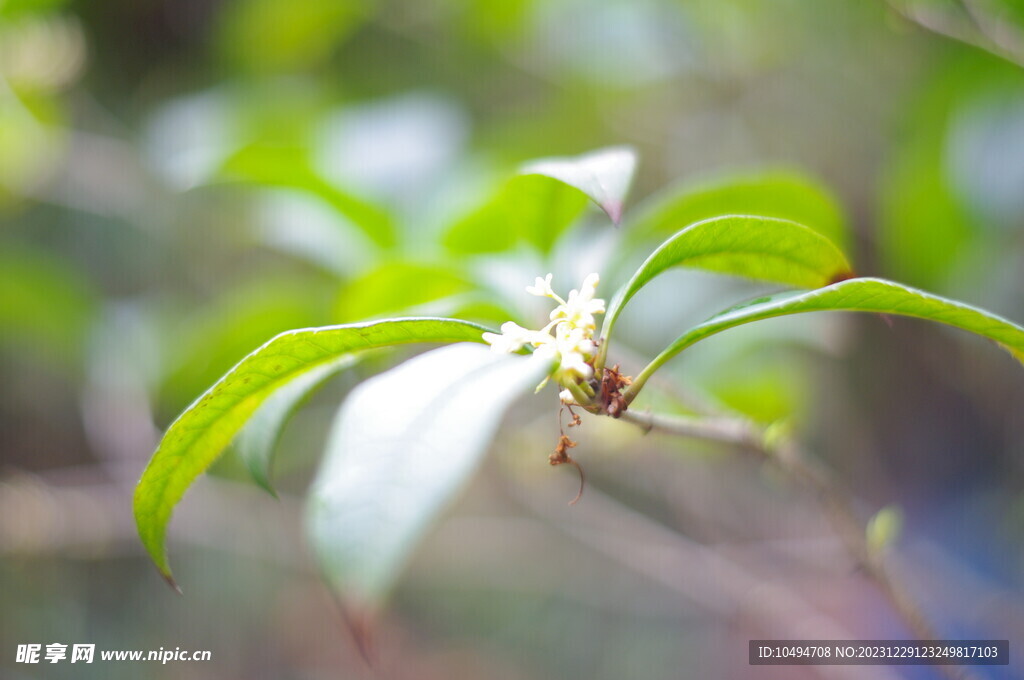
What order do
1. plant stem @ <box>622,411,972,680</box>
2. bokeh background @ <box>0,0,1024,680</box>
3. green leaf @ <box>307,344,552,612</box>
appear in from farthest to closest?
bokeh background @ <box>0,0,1024,680</box> < plant stem @ <box>622,411,972,680</box> < green leaf @ <box>307,344,552,612</box>

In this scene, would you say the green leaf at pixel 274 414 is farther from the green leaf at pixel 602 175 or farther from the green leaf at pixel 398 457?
the green leaf at pixel 602 175

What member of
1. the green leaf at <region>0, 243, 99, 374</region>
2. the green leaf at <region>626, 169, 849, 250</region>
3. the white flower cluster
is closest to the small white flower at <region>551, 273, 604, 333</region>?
the white flower cluster

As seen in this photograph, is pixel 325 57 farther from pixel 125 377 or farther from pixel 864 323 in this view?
pixel 864 323

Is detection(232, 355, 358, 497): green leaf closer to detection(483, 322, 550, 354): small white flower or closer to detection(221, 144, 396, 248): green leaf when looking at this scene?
detection(483, 322, 550, 354): small white flower

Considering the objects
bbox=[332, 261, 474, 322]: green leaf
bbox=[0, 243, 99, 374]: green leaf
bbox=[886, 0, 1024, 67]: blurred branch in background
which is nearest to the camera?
bbox=[332, 261, 474, 322]: green leaf

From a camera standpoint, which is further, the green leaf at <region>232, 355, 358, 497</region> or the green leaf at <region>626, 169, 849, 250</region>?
the green leaf at <region>626, 169, 849, 250</region>

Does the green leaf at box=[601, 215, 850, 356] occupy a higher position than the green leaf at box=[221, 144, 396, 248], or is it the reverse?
the green leaf at box=[221, 144, 396, 248]

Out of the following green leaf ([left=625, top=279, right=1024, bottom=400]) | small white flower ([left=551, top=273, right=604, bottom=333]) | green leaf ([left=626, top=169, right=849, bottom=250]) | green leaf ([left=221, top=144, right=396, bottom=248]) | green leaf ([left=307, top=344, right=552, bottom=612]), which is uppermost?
green leaf ([left=221, top=144, right=396, bottom=248])

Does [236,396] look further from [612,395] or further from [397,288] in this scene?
[397,288]
